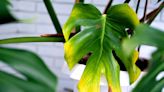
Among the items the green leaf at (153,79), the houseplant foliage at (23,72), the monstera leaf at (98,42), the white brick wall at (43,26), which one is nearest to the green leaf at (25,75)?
the houseplant foliage at (23,72)

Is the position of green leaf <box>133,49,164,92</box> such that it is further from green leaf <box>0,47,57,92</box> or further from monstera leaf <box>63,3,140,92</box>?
monstera leaf <box>63,3,140,92</box>

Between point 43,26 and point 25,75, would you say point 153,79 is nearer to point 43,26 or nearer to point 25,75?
point 25,75

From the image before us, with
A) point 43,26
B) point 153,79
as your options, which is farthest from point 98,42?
point 43,26

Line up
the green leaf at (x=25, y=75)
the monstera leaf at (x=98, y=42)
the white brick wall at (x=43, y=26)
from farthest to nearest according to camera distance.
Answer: the white brick wall at (x=43, y=26) → the monstera leaf at (x=98, y=42) → the green leaf at (x=25, y=75)

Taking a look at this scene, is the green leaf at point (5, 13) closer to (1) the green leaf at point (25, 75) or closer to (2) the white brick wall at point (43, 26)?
(1) the green leaf at point (25, 75)

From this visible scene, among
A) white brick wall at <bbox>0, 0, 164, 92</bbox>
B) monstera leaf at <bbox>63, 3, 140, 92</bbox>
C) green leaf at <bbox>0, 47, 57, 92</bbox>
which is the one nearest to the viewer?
green leaf at <bbox>0, 47, 57, 92</bbox>

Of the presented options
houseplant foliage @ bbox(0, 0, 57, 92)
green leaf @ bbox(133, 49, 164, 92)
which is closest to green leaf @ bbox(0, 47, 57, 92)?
houseplant foliage @ bbox(0, 0, 57, 92)

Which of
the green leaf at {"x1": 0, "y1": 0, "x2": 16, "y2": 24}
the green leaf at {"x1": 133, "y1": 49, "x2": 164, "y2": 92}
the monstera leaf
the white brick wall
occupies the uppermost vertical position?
the green leaf at {"x1": 0, "y1": 0, "x2": 16, "y2": 24}
